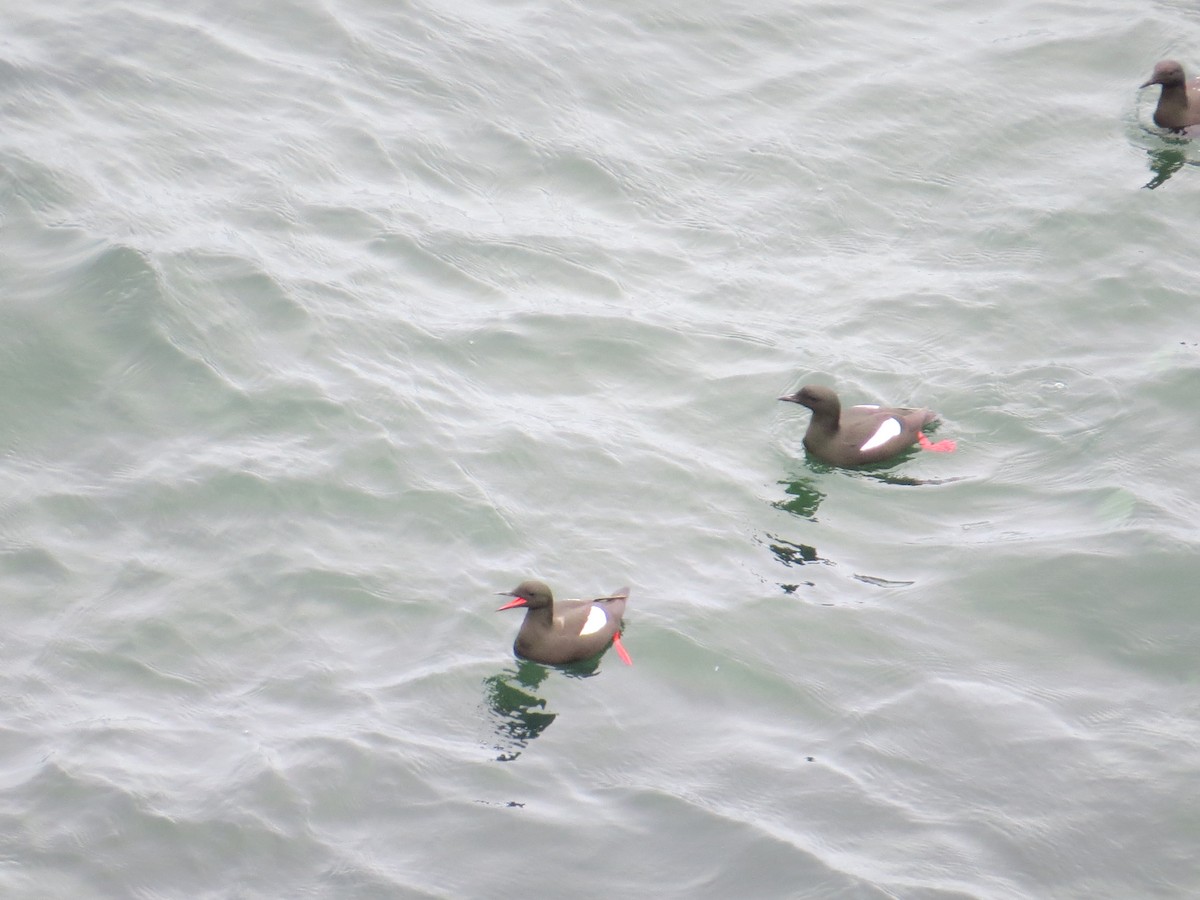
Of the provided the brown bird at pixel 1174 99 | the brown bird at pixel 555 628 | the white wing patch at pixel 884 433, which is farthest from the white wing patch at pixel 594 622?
the brown bird at pixel 1174 99

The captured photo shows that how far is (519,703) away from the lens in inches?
334

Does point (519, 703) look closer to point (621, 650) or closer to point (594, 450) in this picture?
point (621, 650)

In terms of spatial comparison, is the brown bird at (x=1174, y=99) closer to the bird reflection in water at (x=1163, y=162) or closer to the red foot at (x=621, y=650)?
the bird reflection in water at (x=1163, y=162)

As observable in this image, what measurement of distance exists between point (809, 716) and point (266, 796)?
3097 mm

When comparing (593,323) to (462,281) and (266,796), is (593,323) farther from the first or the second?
(266,796)

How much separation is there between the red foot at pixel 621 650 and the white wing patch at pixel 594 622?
0.56ft

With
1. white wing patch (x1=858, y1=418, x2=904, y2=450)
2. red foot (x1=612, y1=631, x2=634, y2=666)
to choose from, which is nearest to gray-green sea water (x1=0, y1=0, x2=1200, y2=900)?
red foot (x1=612, y1=631, x2=634, y2=666)

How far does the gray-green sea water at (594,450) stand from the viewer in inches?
292

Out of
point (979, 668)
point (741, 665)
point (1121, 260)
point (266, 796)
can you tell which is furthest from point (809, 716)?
point (1121, 260)

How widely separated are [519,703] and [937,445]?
13.7 feet

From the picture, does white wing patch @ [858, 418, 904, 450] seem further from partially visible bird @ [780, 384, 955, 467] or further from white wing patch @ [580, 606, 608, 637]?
white wing patch @ [580, 606, 608, 637]

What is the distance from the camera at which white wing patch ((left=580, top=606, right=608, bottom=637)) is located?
343 inches

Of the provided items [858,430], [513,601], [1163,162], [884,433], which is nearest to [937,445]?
[884,433]

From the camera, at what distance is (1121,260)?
12664 mm
